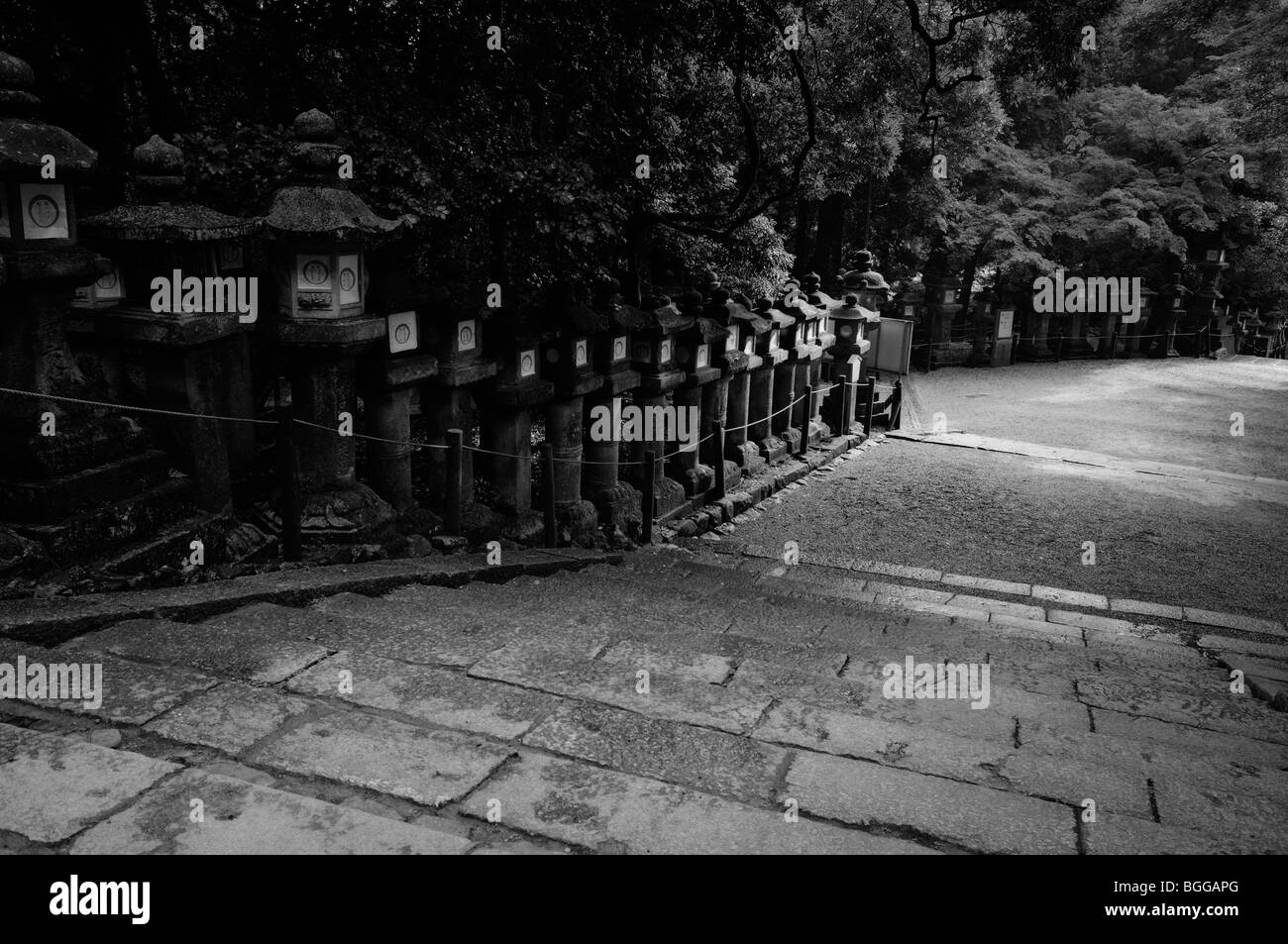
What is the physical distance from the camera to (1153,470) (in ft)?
45.7

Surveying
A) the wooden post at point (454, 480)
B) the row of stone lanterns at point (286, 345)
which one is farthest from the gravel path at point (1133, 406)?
the wooden post at point (454, 480)

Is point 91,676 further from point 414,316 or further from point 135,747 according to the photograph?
point 414,316

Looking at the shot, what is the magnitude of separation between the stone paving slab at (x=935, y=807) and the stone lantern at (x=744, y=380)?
795 cm

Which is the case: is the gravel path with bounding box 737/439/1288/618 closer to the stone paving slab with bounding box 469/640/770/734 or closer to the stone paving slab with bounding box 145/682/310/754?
the stone paving slab with bounding box 469/640/770/734

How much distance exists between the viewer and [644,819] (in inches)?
129

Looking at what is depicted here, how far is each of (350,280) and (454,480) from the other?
1569 millimetres

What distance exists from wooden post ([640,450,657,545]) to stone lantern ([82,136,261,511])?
4324 mm

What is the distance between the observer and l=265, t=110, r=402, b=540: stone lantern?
6.07m

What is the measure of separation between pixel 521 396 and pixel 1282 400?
61.0 ft

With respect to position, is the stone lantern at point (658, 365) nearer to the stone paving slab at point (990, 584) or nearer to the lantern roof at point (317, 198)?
the stone paving slab at point (990, 584)

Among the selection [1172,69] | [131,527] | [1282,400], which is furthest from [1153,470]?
[1172,69]

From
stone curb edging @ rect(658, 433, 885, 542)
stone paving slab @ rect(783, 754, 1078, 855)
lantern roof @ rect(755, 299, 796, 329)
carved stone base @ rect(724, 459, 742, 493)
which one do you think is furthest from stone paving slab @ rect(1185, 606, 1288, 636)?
lantern roof @ rect(755, 299, 796, 329)

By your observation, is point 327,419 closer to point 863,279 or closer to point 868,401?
point 868,401

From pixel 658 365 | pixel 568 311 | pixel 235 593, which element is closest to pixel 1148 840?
pixel 235 593
